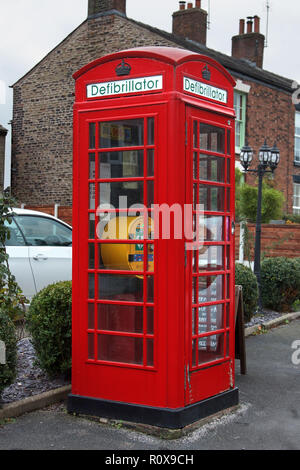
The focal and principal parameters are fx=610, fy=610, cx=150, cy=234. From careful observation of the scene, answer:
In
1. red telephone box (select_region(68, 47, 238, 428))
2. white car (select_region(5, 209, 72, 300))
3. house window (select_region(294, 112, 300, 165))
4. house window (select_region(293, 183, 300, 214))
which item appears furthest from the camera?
house window (select_region(293, 183, 300, 214))

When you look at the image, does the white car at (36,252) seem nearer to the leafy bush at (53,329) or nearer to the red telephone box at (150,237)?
the leafy bush at (53,329)

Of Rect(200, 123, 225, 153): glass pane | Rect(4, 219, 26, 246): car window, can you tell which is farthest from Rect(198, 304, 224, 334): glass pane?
Rect(4, 219, 26, 246): car window

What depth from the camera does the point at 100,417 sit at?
498 cm

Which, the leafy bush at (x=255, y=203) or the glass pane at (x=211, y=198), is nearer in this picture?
the glass pane at (x=211, y=198)

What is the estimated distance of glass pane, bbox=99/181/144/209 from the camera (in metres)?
4.81

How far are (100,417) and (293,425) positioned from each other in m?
1.60

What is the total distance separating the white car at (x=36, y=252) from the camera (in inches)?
344

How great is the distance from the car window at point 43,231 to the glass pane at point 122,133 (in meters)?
4.29

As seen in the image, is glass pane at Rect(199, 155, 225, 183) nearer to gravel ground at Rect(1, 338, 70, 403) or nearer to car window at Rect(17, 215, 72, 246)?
gravel ground at Rect(1, 338, 70, 403)

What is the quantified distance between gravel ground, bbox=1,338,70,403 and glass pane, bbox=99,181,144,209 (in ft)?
6.34

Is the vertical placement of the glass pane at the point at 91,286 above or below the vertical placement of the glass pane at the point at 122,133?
below

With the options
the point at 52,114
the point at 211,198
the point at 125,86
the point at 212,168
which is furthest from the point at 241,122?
the point at 125,86

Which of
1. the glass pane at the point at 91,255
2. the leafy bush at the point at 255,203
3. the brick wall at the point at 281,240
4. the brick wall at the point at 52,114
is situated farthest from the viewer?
the brick wall at the point at 52,114

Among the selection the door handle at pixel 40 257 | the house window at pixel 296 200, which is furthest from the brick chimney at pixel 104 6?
the door handle at pixel 40 257
